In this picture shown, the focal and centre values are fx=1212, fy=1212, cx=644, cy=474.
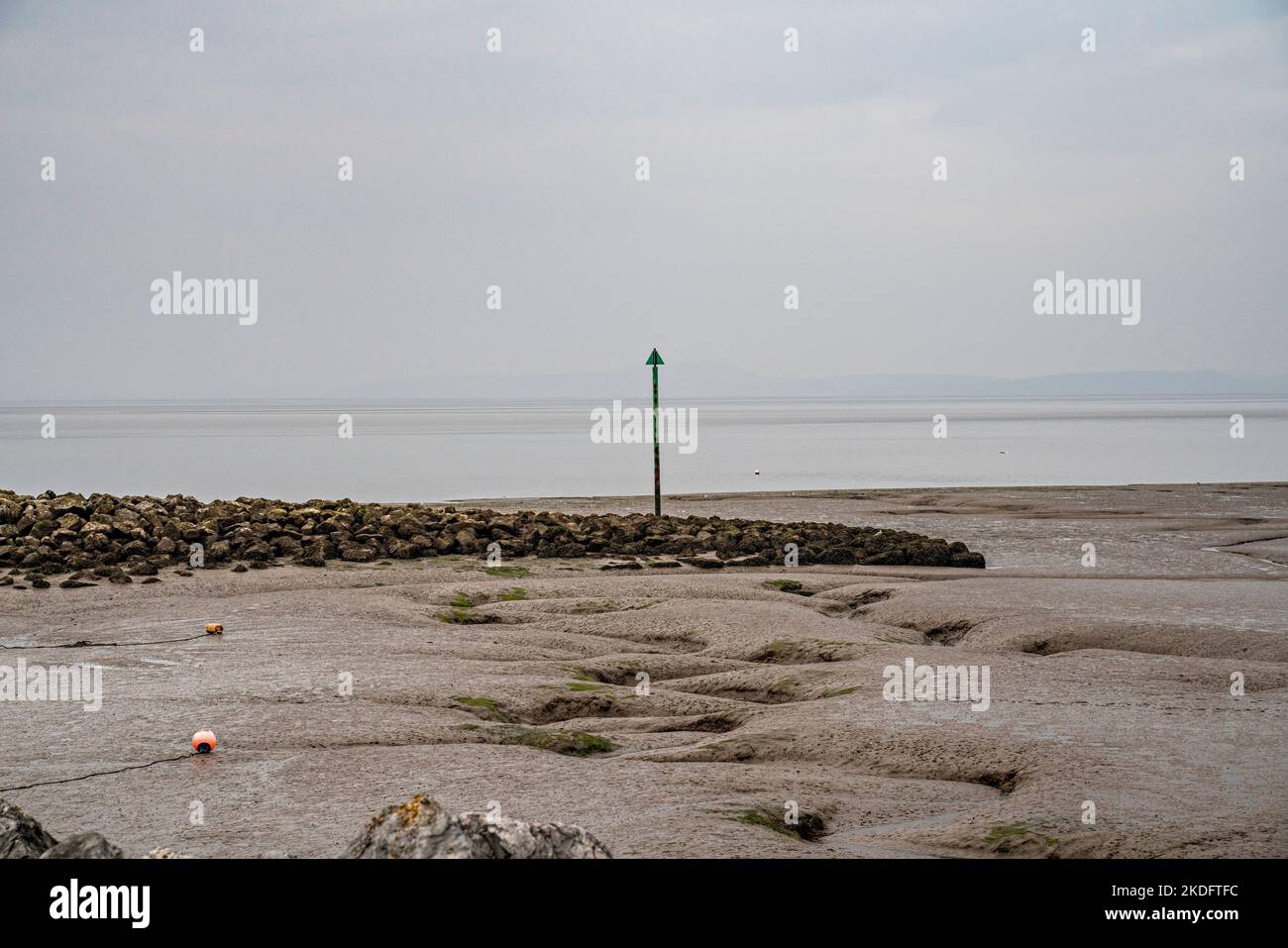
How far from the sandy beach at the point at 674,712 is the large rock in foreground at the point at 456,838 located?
1.65m

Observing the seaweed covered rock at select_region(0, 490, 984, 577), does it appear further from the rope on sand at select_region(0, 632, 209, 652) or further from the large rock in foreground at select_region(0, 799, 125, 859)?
the large rock in foreground at select_region(0, 799, 125, 859)

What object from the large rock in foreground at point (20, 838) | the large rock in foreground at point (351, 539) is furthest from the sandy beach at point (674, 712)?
the large rock in foreground at point (351, 539)

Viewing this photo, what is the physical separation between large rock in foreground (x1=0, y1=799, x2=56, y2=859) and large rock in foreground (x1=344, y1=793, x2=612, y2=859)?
55.8 inches

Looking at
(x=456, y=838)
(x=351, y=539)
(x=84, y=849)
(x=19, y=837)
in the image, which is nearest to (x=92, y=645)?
(x=351, y=539)

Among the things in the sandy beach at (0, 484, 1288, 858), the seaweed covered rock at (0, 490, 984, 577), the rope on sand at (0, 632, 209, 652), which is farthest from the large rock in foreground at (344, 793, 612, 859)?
the seaweed covered rock at (0, 490, 984, 577)

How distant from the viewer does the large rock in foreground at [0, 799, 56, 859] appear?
452cm

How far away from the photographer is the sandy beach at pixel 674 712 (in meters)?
6.27

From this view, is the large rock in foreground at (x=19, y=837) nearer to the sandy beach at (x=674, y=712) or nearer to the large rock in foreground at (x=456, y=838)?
the sandy beach at (x=674, y=712)

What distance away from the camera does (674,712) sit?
9.26 meters

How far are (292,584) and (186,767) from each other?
8617mm

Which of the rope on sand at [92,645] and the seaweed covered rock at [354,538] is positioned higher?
the seaweed covered rock at [354,538]

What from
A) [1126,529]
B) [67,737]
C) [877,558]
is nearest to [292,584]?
[67,737]

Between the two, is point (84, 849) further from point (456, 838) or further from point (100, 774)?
point (100, 774)

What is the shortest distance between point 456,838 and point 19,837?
75.1 inches
